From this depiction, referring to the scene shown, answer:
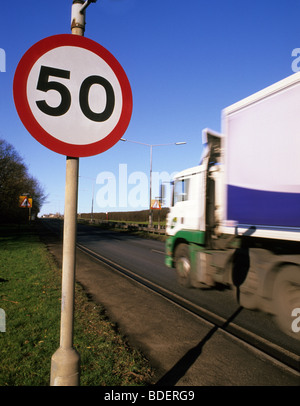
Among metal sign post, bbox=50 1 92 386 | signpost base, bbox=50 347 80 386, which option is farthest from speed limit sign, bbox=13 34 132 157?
signpost base, bbox=50 347 80 386

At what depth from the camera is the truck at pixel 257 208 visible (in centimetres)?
416

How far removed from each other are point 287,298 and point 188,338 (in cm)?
158

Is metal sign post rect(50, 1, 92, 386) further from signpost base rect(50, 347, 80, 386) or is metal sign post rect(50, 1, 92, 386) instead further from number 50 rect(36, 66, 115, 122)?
number 50 rect(36, 66, 115, 122)

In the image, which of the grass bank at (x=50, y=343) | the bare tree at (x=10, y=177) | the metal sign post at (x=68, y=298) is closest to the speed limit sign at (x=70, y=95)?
the metal sign post at (x=68, y=298)

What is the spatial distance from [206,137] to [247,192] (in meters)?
2.06

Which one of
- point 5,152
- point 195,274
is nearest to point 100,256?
point 195,274

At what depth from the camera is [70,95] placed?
6.10 ft

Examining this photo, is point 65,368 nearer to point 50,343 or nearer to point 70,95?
point 70,95

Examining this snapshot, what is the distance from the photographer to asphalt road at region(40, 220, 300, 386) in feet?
10.8

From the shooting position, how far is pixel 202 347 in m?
4.04

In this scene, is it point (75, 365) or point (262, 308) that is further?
point (262, 308)

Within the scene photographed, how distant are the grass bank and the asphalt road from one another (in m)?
0.29

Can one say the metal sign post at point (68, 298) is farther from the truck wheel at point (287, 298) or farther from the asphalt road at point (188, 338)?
the truck wheel at point (287, 298)
